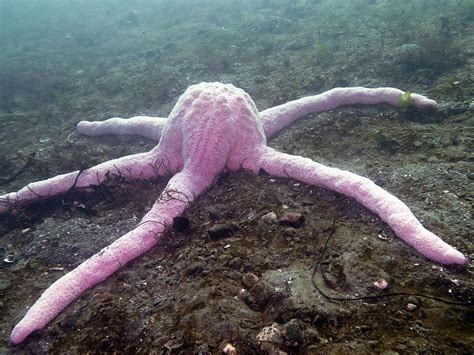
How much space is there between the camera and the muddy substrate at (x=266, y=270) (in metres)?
2.45

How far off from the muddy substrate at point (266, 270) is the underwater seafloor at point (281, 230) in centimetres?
2

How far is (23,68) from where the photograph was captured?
15172 millimetres

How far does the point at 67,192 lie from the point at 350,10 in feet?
49.9

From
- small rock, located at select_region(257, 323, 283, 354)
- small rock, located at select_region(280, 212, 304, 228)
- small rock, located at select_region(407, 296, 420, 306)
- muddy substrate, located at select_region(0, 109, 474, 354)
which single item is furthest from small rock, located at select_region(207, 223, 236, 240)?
Answer: small rock, located at select_region(407, 296, 420, 306)

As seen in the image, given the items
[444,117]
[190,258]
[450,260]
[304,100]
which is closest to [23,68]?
[304,100]

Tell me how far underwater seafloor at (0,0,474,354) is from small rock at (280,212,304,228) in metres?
0.02

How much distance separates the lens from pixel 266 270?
10.2ft

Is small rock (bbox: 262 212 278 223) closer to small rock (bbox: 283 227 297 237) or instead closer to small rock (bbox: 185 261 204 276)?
small rock (bbox: 283 227 297 237)

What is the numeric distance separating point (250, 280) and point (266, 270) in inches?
8.2

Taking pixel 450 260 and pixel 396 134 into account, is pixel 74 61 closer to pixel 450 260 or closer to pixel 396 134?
pixel 396 134

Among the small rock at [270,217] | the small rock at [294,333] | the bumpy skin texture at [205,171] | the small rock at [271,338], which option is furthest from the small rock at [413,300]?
the small rock at [270,217]

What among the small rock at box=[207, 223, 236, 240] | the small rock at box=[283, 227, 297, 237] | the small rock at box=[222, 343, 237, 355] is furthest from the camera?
the small rock at box=[207, 223, 236, 240]

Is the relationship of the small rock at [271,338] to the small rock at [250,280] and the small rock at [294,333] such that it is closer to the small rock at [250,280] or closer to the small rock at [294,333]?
the small rock at [294,333]

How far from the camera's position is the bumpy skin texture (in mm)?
3262
